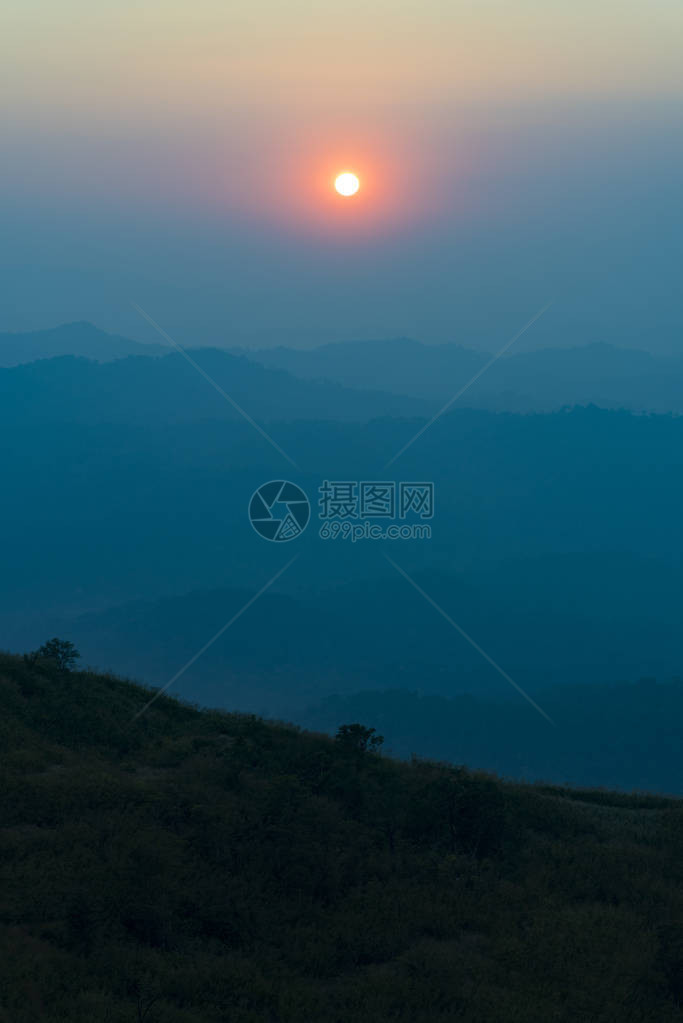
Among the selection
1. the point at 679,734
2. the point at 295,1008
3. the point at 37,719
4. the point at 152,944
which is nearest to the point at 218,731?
the point at 37,719

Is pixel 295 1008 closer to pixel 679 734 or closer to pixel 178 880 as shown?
pixel 178 880

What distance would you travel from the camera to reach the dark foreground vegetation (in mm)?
8883

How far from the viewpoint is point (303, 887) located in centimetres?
1165

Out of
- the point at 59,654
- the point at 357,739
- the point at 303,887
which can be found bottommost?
the point at 303,887

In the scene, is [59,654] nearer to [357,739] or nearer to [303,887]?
[357,739]

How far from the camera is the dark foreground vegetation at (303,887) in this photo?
8.88 m

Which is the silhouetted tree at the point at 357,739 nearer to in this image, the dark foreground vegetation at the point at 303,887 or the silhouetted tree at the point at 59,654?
the dark foreground vegetation at the point at 303,887

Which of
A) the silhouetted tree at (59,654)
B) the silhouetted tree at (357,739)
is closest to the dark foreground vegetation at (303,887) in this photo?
the silhouetted tree at (357,739)

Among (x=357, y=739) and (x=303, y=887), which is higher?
(x=357, y=739)

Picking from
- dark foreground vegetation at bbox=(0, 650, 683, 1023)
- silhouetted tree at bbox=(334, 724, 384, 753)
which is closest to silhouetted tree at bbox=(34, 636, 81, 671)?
dark foreground vegetation at bbox=(0, 650, 683, 1023)

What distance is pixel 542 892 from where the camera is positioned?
12.3 meters

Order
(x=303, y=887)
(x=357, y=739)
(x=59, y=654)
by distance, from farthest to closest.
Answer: (x=59, y=654)
(x=357, y=739)
(x=303, y=887)

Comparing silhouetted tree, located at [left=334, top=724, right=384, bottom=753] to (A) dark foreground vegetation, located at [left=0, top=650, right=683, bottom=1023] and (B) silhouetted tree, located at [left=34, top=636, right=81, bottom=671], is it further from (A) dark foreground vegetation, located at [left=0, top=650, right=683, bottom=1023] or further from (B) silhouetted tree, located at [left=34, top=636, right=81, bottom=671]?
(B) silhouetted tree, located at [left=34, top=636, right=81, bottom=671]

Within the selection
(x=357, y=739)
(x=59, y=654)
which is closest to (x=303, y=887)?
(x=357, y=739)
